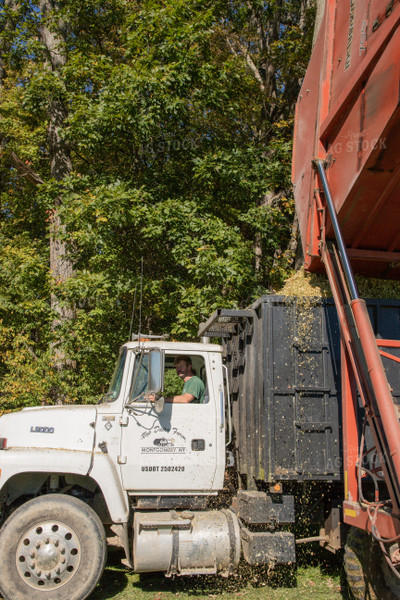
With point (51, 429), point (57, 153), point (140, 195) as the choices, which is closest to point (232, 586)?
point (51, 429)

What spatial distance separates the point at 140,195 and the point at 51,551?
6467 mm

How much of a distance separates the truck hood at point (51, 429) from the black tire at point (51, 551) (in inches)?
21.1

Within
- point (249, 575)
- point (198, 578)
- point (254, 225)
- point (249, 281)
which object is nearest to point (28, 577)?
point (198, 578)

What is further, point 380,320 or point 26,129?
point 26,129

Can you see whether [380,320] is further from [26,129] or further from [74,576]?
[26,129]

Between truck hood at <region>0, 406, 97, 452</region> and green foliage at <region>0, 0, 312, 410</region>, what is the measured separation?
3.78m

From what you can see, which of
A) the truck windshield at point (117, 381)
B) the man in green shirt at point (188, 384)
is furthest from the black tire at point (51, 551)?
the man in green shirt at point (188, 384)

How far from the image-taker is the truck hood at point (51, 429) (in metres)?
5.53

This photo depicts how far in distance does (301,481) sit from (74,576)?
234cm

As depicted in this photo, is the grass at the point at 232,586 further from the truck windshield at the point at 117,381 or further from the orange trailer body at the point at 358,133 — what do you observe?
the orange trailer body at the point at 358,133

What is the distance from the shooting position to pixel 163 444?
5613 mm

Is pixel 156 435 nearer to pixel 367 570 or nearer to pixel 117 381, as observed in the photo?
pixel 117 381

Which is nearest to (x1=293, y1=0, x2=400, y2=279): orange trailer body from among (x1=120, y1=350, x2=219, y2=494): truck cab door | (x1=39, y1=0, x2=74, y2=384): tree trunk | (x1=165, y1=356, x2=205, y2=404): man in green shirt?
(x1=165, y1=356, x2=205, y2=404): man in green shirt

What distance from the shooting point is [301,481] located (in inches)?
209
